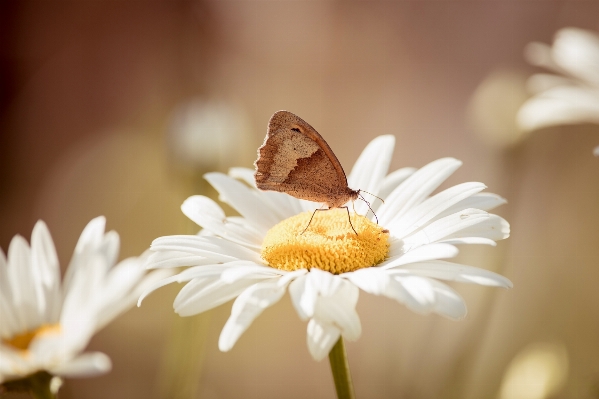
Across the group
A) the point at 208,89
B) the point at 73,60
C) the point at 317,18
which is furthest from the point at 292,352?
the point at 73,60

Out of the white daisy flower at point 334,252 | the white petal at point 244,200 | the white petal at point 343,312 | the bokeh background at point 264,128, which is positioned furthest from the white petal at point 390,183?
the bokeh background at point 264,128

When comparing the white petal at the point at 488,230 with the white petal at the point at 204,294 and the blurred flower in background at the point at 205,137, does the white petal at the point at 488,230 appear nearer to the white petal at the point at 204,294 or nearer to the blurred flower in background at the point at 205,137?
the white petal at the point at 204,294

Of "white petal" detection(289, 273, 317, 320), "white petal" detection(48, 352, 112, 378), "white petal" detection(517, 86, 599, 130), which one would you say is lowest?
"white petal" detection(48, 352, 112, 378)

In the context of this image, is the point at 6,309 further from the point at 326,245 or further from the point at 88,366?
the point at 326,245

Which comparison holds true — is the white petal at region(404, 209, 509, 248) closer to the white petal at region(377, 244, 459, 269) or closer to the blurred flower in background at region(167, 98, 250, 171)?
the white petal at region(377, 244, 459, 269)

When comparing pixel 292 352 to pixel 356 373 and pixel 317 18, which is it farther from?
pixel 317 18

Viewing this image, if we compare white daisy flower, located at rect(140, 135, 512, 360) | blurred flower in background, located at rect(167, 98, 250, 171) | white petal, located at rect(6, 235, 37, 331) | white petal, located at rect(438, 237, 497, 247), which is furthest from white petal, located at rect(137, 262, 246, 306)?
blurred flower in background, located at rect(167, 98, 250, 171)

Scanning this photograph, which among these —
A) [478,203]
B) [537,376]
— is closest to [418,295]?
[478,203]

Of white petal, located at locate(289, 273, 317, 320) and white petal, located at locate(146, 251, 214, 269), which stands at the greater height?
white petal, located at locate(146, 251, 214, 269)
